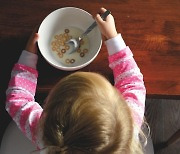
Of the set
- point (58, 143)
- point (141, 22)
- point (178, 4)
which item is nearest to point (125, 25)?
point (141, 22)

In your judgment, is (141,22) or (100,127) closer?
(100,127)

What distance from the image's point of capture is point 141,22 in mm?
916

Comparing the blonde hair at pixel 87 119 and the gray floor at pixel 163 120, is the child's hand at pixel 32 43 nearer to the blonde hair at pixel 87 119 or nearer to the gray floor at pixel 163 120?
the blonde hair at pixel 87 119

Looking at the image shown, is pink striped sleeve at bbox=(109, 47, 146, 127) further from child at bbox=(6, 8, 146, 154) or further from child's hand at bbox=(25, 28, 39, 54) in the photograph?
child's hand at bbox=(25, 28, 39, 54)

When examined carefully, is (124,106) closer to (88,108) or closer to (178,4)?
(88,108)

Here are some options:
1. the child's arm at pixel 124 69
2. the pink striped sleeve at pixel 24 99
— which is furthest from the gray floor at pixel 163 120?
the pink striped sleeve at pixel 24 99

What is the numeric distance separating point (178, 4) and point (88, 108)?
464 millimetres

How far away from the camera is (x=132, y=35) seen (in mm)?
903

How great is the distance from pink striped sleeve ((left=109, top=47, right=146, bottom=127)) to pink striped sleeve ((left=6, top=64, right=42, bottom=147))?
0.70 ft

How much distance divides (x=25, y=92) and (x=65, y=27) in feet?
0.70

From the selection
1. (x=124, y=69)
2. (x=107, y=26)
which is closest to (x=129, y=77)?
(x=124, y=69)

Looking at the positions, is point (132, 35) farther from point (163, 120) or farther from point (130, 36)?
point (163, 120)

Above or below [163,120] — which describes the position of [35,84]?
above

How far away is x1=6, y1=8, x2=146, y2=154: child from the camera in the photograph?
640mm
